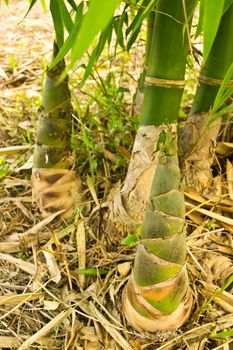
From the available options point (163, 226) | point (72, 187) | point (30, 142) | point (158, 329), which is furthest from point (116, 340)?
point (30, 142)

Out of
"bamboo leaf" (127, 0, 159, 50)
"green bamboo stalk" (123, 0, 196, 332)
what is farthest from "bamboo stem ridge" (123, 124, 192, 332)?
"bamboo leaf" (127, 0, 159, 50)

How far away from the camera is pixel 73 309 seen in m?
0.86

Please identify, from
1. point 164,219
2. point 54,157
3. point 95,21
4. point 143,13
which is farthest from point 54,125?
point 95,21

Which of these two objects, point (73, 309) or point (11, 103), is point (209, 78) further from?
point (11, 103)

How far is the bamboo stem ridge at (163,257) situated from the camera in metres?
0.73

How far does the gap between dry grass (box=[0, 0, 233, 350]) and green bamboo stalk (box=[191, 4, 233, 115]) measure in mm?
164

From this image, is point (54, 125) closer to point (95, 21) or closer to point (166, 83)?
point (166, 83)

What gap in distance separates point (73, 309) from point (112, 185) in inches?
12.3

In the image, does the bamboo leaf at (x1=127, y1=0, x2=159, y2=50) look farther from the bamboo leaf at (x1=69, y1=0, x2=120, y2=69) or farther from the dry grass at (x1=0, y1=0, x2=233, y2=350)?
the dry grass at (x1=0, y1=0, x2=233, y2=350)

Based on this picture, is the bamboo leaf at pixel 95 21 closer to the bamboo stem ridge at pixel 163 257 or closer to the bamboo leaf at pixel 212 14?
the bamboo leaf at pixel 212 14

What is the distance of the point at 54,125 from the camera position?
39.9 inches

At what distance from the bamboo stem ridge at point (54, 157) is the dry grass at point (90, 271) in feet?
0.12

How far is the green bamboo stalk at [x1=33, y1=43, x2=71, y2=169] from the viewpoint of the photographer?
0.99m

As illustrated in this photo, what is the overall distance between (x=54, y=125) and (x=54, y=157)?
0.07 metres
